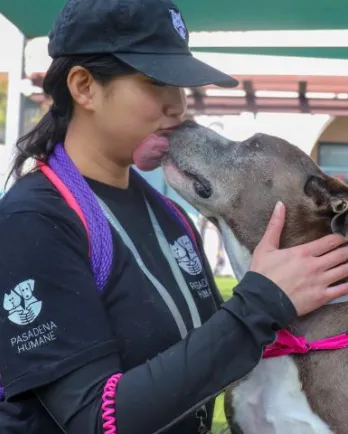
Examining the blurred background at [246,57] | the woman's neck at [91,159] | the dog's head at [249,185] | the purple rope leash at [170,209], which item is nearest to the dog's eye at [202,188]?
the dog's head at [249,185]

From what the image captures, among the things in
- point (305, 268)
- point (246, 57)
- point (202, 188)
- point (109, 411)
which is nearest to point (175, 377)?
A: point (109, 411)

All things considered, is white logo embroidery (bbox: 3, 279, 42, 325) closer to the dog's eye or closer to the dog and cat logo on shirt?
the dog and cat logo on shirt

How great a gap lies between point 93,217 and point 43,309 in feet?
0.94

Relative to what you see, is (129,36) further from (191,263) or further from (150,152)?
(191,263)

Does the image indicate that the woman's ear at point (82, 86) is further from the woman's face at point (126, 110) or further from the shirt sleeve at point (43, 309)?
the shirt sleeve at point (43, 309)

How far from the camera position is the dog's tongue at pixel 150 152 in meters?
2.09

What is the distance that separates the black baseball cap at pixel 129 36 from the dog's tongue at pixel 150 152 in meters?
0.23

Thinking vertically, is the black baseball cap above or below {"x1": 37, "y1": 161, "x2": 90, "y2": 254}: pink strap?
above

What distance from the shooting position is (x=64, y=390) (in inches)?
65.4

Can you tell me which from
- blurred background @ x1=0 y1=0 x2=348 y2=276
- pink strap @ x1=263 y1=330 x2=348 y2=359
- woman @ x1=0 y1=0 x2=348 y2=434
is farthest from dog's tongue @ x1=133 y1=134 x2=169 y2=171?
pink strap @ x1=263 y1=330 x2=348 y2=359

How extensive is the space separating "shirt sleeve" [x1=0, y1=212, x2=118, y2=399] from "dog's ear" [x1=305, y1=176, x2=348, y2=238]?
803 millimetres

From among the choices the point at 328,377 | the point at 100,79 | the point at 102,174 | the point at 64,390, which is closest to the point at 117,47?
the point at 100,79

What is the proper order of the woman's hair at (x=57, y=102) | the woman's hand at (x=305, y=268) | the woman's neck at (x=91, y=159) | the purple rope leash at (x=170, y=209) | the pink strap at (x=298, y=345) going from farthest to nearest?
the purple rope leash at (x=170, y=209), the pink strap at (x=298, y=345), the woman's neck at (x=91, y=159), the woman's hair at (x=57, y=102), the woman's hand at (x=305, y=268)

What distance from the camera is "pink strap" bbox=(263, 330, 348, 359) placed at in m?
2.17
